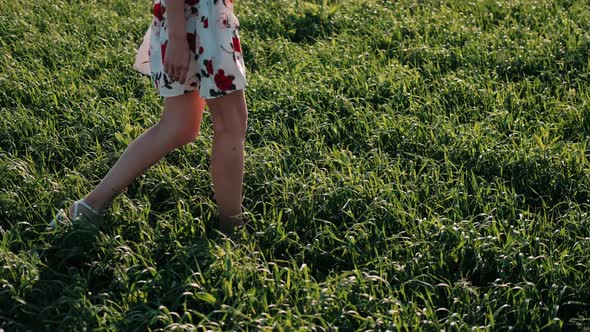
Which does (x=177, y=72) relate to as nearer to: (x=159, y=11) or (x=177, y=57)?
(x=177, y=57)

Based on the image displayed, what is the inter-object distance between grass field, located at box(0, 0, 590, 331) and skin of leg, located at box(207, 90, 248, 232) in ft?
0.39

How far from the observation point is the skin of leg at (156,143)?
3.12 metres

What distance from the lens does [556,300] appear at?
2807 millimetres

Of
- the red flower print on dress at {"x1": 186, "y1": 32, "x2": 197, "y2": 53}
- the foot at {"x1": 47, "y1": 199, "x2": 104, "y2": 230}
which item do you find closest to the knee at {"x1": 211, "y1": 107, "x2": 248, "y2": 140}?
the red flower print on dress at {"x1": 186, "y1": 32, "x2": 197, "y2": 53}

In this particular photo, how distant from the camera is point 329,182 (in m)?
3.48

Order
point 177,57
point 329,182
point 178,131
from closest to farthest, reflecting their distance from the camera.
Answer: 1. point 177,57
2. point 178,131
3. point 329,182

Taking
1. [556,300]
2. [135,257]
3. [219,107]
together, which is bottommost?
[556,300]

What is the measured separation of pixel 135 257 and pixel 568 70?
2.58 m

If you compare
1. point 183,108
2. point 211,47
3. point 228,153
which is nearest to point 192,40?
point 211,47

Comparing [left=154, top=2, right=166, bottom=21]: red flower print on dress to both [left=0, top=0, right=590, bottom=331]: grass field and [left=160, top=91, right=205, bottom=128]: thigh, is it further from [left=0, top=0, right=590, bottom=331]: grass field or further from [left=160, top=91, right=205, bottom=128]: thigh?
[left=0, top=0, right=590, bottom=331]: grass field

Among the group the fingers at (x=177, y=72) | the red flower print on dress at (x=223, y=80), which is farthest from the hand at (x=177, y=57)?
the red flower print on dress at (x=223, y=80)

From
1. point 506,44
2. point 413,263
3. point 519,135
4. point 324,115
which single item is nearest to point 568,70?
point 506,44

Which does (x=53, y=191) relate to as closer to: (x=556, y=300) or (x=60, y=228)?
(x=60, y=228)

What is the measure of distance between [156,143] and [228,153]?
0.92 ft
